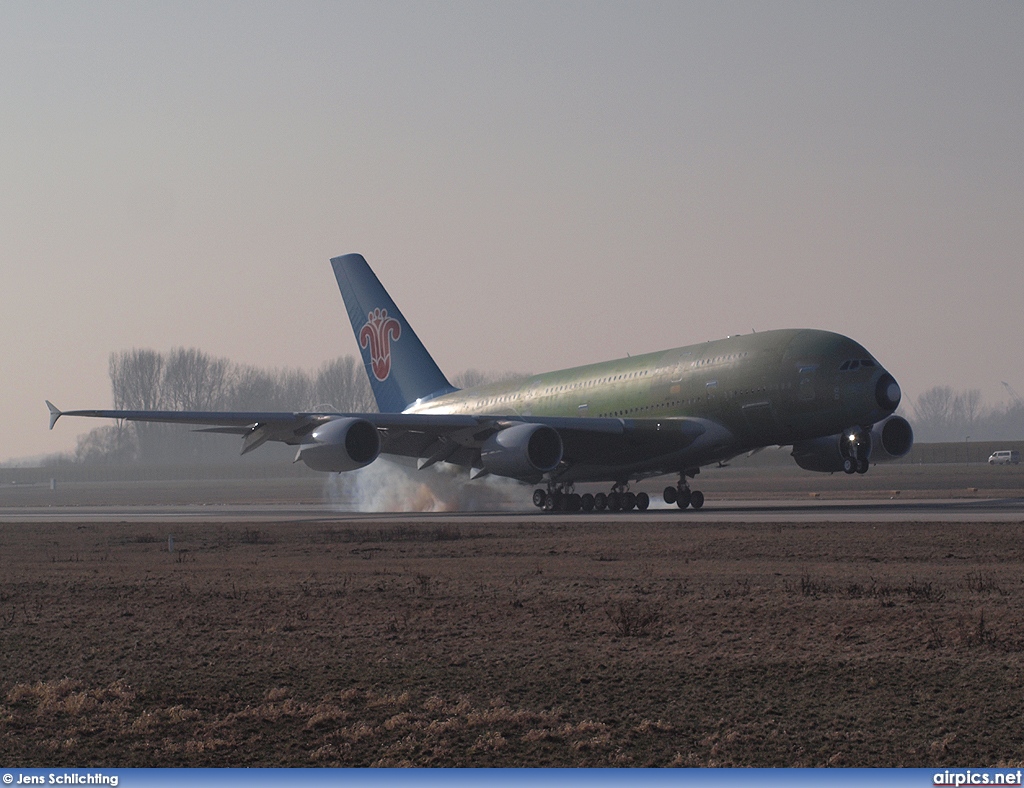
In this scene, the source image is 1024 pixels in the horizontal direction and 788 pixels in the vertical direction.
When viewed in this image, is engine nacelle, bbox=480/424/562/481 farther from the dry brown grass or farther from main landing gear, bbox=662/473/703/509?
the dry brown grass

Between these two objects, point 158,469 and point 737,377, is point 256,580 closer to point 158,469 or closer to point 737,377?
point 737,377

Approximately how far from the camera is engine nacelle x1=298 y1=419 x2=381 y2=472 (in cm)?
3941

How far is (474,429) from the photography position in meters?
41.5

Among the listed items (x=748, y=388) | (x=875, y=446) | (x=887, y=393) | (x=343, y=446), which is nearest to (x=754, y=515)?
(x=748, y=388)

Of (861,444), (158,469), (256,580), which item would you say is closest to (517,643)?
(256,580)

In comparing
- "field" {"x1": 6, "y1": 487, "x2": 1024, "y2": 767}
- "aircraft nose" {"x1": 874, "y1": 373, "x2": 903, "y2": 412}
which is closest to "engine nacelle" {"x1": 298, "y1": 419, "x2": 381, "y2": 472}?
"aircraft nose" {"x1": 874, "y1": 373, "x2": 903, "y2": 412}

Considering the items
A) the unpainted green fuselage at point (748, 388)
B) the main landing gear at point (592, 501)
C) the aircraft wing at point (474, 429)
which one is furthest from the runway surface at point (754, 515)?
the unpainted green fuselage at point (748, 388)

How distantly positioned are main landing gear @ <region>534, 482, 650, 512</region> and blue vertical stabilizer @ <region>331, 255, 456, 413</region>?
396 inches

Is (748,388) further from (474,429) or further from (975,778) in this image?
(975,778)

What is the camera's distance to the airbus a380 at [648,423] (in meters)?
36.4

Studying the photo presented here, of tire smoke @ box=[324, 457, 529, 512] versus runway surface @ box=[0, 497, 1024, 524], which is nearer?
runway surface @ box=[0, 497, 1024, 524]

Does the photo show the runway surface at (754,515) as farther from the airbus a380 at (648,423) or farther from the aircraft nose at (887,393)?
the aircraft nose at (887,393)

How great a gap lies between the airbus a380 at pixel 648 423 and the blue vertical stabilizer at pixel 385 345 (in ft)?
22.0

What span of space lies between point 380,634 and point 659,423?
27.0 m
